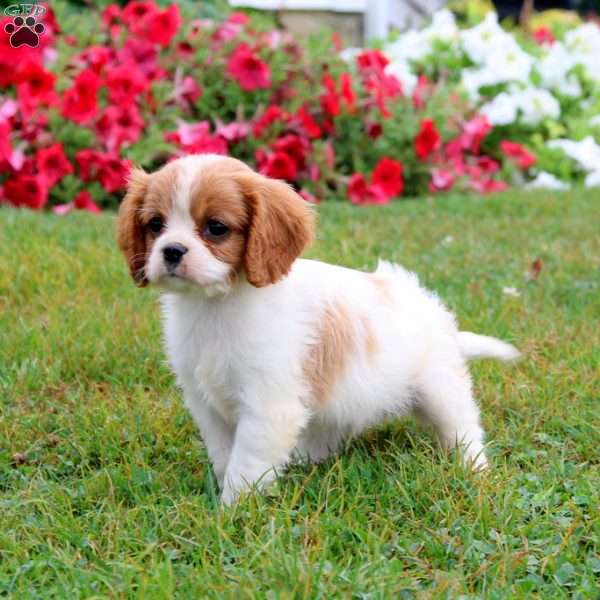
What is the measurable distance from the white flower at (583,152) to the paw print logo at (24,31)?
5313 millimetres

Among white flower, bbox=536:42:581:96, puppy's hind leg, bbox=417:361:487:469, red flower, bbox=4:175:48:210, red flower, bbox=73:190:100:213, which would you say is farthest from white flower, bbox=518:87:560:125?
puppy's hind leg, bbox=417:361:487:469

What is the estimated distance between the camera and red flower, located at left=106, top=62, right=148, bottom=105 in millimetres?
6715

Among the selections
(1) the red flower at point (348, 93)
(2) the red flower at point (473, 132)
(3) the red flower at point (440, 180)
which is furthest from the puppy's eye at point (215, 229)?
(2) the red flower at point (473, 132)

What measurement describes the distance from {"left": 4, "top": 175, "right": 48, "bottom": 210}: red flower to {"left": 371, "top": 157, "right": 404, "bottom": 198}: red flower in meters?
2.59

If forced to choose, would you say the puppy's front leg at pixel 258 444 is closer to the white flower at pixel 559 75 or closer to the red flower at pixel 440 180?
the red flower at pixel 440 180

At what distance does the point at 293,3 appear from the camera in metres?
11.5

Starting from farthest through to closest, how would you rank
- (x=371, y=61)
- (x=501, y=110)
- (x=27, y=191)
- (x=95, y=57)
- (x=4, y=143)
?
(x=501, y=110) < (x=371, y=61) < (x=95, y=57) < (x=27, y=191) < (x=4, y=143)

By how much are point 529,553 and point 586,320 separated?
224cm

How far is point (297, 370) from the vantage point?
9.78 feet

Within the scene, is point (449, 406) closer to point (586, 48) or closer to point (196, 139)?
point (196, 139)

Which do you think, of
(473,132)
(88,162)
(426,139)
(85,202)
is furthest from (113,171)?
(473,132)

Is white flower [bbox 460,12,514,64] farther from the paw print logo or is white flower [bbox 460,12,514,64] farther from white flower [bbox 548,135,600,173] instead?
the paw print logo

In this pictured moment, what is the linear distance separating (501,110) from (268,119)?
3.27m

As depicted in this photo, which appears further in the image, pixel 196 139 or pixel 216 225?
pixel 196 139
